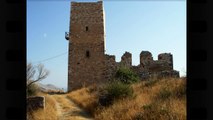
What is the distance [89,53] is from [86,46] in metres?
0.58

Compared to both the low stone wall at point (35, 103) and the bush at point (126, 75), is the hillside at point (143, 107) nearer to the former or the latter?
the low stone wall at point (35, 103)

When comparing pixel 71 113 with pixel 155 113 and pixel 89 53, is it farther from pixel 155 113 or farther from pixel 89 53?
pixel 89 53

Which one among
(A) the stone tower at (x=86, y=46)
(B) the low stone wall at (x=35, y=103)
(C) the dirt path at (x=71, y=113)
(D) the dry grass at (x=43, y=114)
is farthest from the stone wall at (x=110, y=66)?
(B) the low stone wall at (x=35, y=103)

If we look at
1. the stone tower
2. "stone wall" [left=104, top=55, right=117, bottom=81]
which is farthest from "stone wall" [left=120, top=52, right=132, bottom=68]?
the stone tower

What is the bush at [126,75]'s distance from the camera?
24.0m

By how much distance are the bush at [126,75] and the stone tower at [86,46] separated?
243 centimetres

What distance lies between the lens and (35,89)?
17484 millimetres

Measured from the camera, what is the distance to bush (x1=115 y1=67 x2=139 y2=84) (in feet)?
78.7

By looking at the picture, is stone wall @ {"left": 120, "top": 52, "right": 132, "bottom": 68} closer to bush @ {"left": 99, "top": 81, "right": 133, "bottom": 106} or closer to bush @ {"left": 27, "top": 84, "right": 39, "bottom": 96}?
bush @ {"left": 27, "top": 84, "right": 39, "bottom": 96}

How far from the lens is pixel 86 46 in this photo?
91.3 feet

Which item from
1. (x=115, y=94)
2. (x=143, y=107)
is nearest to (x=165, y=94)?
(x=143, y=107)
